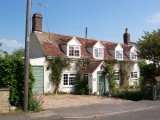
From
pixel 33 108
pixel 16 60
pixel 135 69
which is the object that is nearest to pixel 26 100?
pixel 33 108

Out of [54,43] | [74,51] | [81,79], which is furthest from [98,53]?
[54,43]

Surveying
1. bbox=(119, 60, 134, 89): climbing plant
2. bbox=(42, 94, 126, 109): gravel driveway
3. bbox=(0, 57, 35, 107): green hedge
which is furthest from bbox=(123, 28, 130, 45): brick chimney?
bbox=(0, 57, 35, 107): green hedge

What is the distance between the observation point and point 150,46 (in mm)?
23312

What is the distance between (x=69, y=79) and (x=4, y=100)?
13625 mm

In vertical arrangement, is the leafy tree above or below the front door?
above

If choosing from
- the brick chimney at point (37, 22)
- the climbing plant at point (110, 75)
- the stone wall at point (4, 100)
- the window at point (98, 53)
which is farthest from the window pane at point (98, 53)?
the stone wall at point (4, 100)

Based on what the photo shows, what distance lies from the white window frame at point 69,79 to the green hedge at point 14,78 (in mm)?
11897

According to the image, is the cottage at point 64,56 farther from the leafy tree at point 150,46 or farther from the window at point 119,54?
the leafy tree at point 150,46

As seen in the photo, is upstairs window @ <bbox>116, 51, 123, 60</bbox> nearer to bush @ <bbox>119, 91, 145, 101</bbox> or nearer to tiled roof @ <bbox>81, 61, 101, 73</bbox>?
tiled roof @ <bbox>81, 61, 101, 73</bbox>

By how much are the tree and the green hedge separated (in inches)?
483

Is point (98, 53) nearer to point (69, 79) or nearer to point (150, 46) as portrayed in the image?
point (69, 79)

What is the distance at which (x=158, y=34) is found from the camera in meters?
23.7

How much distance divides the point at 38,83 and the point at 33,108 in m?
10.3

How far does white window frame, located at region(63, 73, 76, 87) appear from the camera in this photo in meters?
26.9
